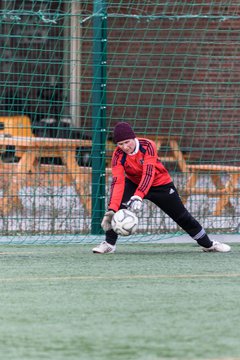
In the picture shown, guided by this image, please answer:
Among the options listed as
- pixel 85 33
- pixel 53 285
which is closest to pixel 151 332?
pixel 53 285

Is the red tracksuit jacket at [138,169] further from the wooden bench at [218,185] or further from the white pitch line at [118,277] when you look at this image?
the wooden bench at [218,185]

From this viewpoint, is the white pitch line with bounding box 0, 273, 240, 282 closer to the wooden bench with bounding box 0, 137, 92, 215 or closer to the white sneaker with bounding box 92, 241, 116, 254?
the white sneaker with bounding box 92, 241, 116, 254

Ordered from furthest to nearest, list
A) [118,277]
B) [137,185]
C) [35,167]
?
[35,167], [137,185], [118,277]

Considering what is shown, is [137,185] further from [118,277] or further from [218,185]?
[218,185]

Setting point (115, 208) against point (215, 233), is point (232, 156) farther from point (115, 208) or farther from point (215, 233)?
point (115, 208)

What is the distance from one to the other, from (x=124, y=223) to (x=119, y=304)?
2082 millimetres

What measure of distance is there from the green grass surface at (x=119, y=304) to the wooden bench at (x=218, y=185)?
1.90 m

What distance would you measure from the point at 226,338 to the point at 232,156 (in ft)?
28.6

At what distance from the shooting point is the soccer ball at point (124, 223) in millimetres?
9148

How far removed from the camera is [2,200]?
11648 millimetres

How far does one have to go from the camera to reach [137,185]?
9.72 meters

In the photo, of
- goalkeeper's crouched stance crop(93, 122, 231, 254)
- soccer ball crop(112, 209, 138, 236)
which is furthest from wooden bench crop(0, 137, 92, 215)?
soccer ball crop(112, 209, 138, 236)

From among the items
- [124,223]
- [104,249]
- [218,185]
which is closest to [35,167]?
[218,185]

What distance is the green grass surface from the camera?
583cm
